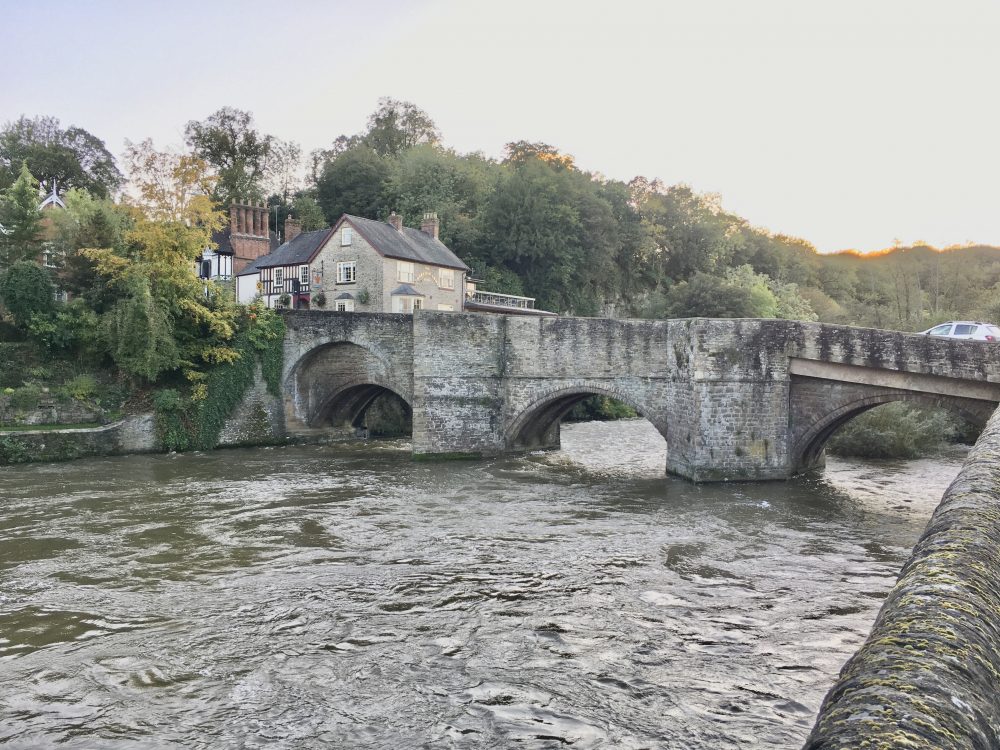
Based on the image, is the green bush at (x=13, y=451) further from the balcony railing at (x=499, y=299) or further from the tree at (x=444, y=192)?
the tree at (x=444, y=192)

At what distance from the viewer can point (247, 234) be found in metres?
39.7

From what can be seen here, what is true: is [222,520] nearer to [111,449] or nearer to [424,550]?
[424,550]

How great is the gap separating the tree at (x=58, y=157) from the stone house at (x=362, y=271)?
50.7 ft

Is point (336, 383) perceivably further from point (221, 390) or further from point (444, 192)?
point (444, 192)

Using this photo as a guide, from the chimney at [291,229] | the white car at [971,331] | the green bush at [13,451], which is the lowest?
the green bush at [13,451]

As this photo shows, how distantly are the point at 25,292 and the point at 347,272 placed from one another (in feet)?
40.5

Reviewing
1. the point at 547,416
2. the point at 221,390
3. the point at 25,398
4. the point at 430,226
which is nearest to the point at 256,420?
the point at 221,390

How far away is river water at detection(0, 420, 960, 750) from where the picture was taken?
22.7 ft

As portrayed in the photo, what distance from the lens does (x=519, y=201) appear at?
137 feet

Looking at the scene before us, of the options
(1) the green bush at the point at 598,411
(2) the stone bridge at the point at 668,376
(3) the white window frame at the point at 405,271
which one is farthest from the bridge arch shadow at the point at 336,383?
(1) the green bush at the point at 598,411

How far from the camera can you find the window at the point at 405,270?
1273 inches

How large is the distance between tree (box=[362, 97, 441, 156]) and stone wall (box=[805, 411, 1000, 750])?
5824 centimetres

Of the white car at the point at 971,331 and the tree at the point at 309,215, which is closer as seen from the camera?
the white car at the point at 971,331

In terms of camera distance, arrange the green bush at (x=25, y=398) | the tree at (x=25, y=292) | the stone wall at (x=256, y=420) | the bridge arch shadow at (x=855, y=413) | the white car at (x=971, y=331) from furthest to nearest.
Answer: the stone wall at (x=256, y=420)
the tree at (x=25, y=292)
the green bush at (x=25, y=398)
the white car at (x=971, y=331)
the bridge arch shadow at (x=855, y=413)
